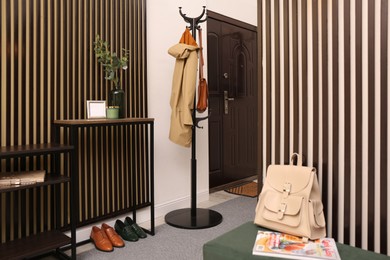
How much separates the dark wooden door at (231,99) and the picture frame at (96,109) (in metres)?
1.43

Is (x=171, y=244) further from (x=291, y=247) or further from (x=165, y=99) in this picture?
(x=165, y=99)

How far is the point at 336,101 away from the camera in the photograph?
77.9 inches

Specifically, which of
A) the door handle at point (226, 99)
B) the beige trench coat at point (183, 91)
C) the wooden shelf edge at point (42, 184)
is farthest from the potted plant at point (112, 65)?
the door handle at point (226, 99)

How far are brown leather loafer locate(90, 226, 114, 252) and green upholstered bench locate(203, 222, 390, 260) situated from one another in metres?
1.02

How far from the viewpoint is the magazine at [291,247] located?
1.49 meters

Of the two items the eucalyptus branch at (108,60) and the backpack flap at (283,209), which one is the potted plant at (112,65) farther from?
the backpack flap at (283,209)

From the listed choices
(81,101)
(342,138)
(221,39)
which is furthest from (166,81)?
(342,138)

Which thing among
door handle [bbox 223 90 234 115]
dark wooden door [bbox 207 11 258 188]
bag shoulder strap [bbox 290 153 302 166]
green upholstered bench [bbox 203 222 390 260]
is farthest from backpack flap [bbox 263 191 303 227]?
door handle [bbox 223 90 234 115]

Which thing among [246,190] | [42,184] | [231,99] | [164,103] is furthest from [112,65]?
[246,190]

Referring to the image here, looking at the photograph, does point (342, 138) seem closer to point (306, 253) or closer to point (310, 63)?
point (310, 63)

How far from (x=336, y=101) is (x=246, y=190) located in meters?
2.29

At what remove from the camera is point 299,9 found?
2.08 metres

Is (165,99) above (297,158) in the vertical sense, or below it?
above

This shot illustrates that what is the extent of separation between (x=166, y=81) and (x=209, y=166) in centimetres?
123
